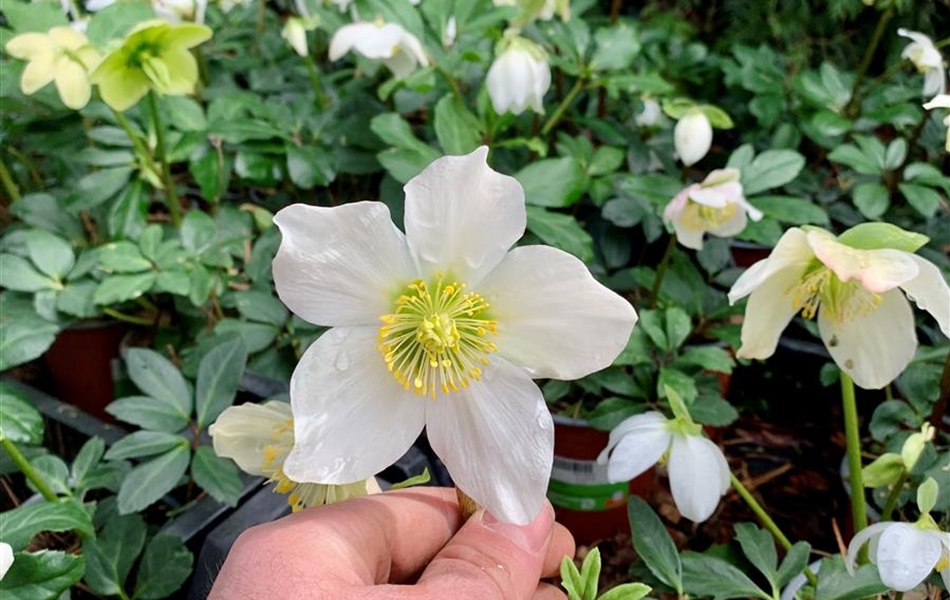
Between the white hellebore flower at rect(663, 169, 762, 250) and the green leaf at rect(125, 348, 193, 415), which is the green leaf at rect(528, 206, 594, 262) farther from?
the green leaf at rect(125, 348, 193, 415)

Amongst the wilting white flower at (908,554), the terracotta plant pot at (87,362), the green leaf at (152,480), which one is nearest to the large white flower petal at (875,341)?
the wilting white flower at (908,554)

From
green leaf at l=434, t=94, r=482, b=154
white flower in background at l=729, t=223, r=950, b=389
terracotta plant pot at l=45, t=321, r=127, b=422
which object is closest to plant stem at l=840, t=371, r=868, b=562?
white flower in background at l=729, t=223, r=950, b=389

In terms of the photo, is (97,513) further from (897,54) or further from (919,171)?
(897,54)

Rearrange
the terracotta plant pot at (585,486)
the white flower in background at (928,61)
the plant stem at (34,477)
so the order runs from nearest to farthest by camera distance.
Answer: the plant stem at (34,477) < the terracotta plant pot at (585,486) < the white flower in background at (928,61)

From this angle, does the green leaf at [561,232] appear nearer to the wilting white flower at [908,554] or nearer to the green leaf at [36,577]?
the wilting white flower at [908,554]

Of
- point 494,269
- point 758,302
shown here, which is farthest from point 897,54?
point 494,269

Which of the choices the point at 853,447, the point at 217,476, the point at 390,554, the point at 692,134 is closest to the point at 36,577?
the point at 217,476
